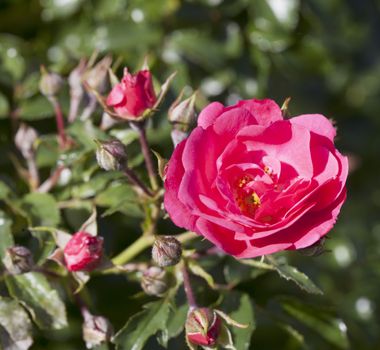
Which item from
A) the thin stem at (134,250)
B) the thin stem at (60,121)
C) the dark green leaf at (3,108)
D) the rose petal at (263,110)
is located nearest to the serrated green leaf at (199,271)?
the thin stem at (134,250)

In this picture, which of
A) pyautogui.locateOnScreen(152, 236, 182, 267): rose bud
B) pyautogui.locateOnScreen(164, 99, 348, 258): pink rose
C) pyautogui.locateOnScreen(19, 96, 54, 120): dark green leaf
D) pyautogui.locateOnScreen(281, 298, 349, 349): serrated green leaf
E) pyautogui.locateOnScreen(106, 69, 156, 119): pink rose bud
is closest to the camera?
pyautogui.locateOnScreen(164, 99, 348, 258): pink rose

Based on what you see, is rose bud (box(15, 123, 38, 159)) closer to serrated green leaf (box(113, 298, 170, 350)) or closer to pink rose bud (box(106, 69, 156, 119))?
pink rose bud (box(106, 69, 156, 119))

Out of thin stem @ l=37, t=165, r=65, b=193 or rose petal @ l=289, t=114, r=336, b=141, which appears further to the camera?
thin stem @ l=37, t=165, r=65, b=193

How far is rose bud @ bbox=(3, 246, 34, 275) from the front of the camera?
1.86m

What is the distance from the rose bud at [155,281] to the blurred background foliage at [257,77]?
18 centimetres

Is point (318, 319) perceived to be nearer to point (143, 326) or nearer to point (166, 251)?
point (143, 326)

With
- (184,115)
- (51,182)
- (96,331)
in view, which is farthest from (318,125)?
(51,182)

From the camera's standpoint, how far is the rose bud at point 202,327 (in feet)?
5.69

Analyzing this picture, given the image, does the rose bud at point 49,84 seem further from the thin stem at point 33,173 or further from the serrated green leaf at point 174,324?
the serrated green leaf at point 174,324

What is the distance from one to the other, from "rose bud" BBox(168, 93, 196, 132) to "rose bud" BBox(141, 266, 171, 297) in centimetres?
30

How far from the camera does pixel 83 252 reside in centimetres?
179

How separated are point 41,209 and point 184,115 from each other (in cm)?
42

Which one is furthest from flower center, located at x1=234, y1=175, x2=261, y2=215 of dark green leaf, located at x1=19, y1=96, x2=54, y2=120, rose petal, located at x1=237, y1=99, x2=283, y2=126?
dark green leaf, located at x1=19, y1=96, x2=54, y2=120

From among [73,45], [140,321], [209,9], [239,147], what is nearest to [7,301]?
[140,321]
